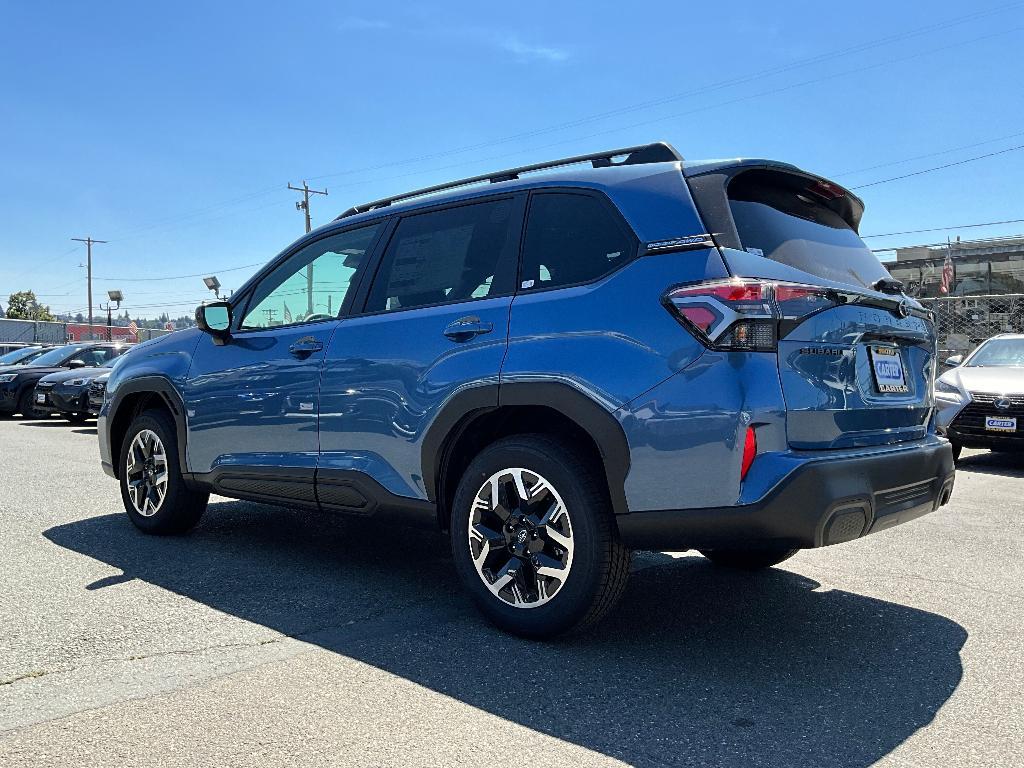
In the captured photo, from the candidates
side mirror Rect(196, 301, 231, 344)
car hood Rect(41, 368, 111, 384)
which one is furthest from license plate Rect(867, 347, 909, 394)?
car hood Rect(41, 368, 111, 384)

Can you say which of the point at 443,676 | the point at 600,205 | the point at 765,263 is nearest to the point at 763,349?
the point at 765,263

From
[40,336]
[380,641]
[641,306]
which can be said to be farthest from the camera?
[40,336]

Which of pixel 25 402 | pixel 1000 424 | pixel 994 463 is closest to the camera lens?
pixel 1000 424

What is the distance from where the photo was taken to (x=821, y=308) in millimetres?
3238

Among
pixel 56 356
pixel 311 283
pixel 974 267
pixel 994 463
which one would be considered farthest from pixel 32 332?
pixel 311 283

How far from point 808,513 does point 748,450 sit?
29cm

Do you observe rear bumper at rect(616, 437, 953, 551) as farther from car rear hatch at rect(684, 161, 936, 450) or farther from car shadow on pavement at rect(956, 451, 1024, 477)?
car shadow on pavement at rect(956, 451, 1024, 477)

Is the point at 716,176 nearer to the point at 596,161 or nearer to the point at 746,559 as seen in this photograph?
the point at 596,161

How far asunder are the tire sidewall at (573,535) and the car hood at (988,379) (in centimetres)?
774

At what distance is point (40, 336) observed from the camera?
179 feet

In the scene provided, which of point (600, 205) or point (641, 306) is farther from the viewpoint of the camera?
point (600, 205)

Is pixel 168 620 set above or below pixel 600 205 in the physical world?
A: below

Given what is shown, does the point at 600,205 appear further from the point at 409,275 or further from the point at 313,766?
the point at 313,766

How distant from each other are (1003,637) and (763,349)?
180 centimetres
